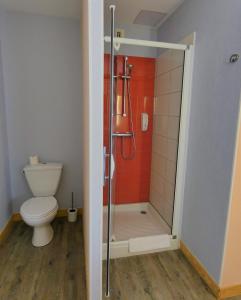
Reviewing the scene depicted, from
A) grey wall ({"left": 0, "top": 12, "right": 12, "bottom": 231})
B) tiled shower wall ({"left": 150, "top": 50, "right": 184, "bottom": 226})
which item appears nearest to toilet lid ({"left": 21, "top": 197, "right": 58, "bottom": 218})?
grey wall ({"left": 0, "top": 12, "right": 12, "bottom": 231})

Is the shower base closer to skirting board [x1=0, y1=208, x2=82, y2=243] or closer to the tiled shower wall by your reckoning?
the tiled shower wall

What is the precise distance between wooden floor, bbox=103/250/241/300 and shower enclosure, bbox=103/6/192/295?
121 mm

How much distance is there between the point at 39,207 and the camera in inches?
82.9

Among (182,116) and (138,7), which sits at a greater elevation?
(138,7)

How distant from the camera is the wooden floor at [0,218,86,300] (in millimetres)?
1582

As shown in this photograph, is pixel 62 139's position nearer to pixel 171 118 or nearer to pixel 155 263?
pixel 171 118

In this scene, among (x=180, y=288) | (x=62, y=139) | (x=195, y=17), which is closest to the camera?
(x=180, y=288)

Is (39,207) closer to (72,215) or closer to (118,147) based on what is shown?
(72,215)

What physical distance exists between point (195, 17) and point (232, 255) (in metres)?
2.03

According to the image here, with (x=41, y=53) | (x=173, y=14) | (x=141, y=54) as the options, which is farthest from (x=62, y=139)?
(x=173, y=14)

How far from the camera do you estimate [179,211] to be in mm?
2127

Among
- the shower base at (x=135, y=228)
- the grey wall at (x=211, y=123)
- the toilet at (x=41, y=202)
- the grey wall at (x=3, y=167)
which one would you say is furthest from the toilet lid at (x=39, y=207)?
the grey wall at (x=211, y=123)

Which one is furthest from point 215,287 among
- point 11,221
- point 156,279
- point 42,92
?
point 42,92

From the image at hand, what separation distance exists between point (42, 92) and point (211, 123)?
6.34ft
